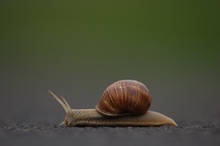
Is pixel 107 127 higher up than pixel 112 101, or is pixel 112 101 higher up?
pixel 112 101

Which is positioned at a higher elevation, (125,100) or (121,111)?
(125,100)

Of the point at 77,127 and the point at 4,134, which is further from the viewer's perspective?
the point at 77,127

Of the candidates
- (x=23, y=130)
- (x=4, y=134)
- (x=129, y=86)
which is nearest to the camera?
(x=4, y=134)

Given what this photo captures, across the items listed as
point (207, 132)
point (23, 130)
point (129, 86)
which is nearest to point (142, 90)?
point (129, 86)

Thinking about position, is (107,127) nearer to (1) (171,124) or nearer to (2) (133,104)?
(2) (133,104)
